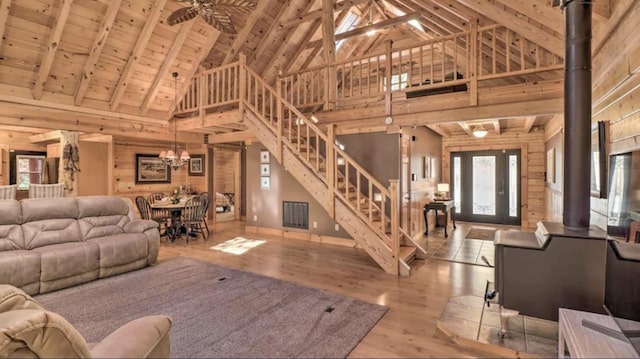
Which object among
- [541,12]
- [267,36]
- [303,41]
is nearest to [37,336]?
[541,12]

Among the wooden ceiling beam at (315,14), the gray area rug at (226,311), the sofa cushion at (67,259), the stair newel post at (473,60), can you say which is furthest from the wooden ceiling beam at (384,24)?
the sofa cushion at (67,259)

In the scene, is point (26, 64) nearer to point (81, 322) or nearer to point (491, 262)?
point (81, 322)

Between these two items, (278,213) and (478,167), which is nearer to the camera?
(278,213)

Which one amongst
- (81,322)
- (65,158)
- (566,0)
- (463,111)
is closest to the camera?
(566,0)

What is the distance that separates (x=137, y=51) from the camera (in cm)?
568

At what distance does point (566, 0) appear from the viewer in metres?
2.61

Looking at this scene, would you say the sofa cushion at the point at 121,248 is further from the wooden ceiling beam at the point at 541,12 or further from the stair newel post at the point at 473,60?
the wooden ceiling beam at the point at 541,12

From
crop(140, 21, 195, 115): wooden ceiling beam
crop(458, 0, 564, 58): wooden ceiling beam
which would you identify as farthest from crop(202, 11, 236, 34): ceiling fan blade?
crop(458, 0, 564, 58): wooden ceiling beam

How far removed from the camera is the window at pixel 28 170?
23.3ft

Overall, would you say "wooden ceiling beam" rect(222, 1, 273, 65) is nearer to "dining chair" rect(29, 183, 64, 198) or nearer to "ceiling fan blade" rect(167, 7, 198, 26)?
"ceiling fan blade" rect(167, 7, 198, 26)

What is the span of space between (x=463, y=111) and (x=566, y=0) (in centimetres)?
225

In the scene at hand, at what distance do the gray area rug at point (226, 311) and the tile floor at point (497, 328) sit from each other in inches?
28.0

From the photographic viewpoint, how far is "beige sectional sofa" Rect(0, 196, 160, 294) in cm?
354

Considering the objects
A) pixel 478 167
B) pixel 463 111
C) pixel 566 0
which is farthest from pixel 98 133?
pixel 478 167
